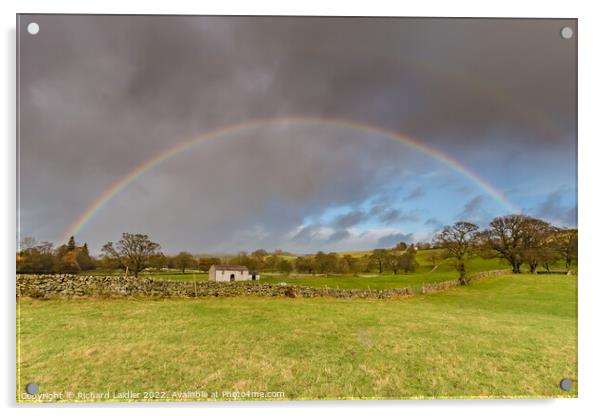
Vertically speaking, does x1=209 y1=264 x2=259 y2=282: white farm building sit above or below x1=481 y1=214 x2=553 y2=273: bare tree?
below

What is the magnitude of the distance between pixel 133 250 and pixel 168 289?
46.3 inches

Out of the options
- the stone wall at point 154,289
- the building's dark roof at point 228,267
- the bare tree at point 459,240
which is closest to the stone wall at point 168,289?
the stone wall at point 154,289

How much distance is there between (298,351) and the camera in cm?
384

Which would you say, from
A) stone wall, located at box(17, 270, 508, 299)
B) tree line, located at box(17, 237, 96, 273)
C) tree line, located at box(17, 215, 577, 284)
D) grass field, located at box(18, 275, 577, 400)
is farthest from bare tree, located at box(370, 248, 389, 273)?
tree line, located at box(17, 237, 96, 273)

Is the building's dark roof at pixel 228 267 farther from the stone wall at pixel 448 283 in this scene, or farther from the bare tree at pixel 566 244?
the bare tree at pixel 566 244

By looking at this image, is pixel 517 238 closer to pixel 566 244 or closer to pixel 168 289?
pixel 566 244

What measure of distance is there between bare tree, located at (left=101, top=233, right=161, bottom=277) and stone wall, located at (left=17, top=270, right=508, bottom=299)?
1.38 ft

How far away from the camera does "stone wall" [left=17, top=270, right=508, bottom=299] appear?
15.8 ft

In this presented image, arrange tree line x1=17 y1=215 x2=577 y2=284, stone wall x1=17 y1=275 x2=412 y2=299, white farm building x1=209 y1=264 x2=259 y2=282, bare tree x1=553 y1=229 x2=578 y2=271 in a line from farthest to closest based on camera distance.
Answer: white farm building x1=209 y1=264 x2=259 y2=282 < tree line x1=17 y1=215 x2=577 y2=284 < stone wall x1=17 y1=275 x2=412 y2=299 < bare tree x1=553 y1=229 x2=578 y2=271

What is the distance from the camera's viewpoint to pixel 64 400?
3375 millimetres

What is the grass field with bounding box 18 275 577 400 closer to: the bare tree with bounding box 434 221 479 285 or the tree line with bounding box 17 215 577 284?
the tree line with bounding box 17 215 577 284

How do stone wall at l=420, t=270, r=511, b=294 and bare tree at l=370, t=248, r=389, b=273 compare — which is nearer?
bare tree at l=370, t=248, r=389, b=273

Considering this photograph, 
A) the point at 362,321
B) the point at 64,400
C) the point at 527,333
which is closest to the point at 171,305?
the point at 64,400

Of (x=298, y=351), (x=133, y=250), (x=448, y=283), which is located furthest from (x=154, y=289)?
(x=448, y=283)
